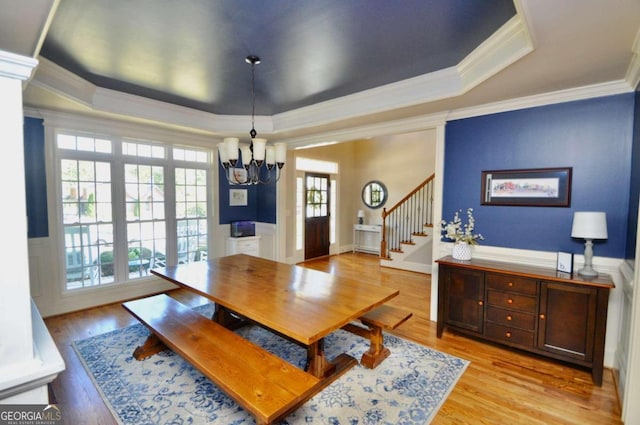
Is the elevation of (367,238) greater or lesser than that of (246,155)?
lesser

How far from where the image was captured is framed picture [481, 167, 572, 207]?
275 centimetres

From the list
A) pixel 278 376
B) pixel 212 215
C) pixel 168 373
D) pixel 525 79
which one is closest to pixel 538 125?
pixel 525 79

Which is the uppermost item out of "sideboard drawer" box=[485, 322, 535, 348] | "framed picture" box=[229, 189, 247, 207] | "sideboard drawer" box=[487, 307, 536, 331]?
"framed picture" box=[229, 189, 247, 207]

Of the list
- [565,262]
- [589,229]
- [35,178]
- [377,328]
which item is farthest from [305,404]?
[35,178]

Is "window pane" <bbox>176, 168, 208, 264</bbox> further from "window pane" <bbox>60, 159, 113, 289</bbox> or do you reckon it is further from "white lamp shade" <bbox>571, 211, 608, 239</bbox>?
"white lamp shade" <bbox>571, 211, 608, 239</bbox>

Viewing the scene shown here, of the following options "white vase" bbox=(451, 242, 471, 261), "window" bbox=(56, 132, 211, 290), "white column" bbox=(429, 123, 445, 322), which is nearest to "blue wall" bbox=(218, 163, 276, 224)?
"window" bbox=(56, 132, 211, 290)

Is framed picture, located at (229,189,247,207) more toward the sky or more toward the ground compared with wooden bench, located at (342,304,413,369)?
more toward the sky

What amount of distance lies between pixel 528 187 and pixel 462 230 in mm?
766

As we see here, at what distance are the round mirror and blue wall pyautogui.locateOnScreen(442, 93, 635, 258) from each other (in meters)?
3.91

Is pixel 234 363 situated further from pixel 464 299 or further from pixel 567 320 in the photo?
pixel 567 320

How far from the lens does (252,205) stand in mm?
5754

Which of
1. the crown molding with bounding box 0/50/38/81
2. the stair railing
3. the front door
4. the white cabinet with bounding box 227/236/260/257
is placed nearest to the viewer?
the crown molding with bounding box 0/50/38/81

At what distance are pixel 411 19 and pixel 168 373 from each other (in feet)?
10.8

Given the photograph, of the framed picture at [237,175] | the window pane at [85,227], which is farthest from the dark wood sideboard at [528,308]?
the window pane at [85,227]
